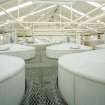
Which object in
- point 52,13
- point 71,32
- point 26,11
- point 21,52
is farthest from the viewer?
point 52,13

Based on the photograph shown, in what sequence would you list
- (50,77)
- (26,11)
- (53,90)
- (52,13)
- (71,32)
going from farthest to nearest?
(52,13) < (71,32) < (26,11) < (50,77) < (53,90)

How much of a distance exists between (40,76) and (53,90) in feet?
2.43

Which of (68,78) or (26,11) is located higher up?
(26,11)

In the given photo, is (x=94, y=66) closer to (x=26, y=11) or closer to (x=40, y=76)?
(x=40, y=76)

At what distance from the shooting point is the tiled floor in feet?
7.12

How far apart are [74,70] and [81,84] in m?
0.17

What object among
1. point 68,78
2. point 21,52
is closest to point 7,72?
point 68,78

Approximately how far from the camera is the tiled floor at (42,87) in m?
2.17

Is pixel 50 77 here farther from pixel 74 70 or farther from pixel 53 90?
pixel 74 70

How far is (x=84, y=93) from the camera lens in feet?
5.21

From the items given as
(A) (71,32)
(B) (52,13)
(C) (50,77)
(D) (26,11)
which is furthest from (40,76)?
(B) (52,13)

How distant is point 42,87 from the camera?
269cm

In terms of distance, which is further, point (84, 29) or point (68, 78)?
point (84, 29)

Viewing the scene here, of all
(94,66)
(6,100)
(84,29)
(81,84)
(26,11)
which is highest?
(26,11)
